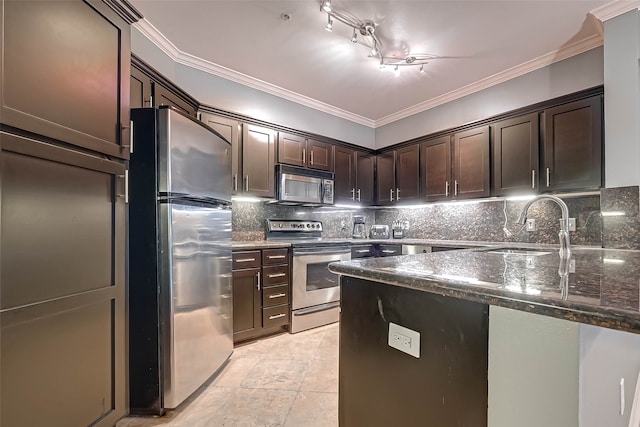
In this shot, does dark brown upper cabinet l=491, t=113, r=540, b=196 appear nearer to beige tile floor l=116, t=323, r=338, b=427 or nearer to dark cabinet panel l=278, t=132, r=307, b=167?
dark cabinet panel l=278, t=132, r=307, b=167

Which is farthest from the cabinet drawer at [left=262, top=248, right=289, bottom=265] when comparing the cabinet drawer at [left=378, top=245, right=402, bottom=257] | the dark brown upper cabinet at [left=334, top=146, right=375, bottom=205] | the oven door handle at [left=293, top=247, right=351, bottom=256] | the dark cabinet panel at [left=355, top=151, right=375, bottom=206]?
the dark cabinet panel at [left=355, top=151, right=375, bottom=206]

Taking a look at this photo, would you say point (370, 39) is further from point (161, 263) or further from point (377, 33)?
point (161, 263)

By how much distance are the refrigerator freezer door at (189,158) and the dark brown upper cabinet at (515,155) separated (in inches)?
106

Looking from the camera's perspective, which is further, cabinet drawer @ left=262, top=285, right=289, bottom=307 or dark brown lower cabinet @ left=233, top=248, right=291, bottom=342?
cabinet drawer @ left=262, top=285, right=289, bottom=307

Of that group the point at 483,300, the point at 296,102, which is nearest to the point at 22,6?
the point at 483,300

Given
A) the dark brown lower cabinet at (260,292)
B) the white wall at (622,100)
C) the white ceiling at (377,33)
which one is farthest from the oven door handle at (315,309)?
the white wall at (622,100)

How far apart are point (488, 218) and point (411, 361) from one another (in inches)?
115

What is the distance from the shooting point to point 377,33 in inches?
90.9

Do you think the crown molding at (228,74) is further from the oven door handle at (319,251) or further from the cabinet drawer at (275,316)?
the cabinet drawer at (275,316)

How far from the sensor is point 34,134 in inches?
38.5

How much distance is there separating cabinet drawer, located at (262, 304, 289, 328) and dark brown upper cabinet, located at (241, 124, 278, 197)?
3.89 ft

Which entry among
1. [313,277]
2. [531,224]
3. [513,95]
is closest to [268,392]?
[313,277]

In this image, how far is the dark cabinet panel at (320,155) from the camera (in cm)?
347

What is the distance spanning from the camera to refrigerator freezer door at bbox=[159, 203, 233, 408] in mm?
1701
